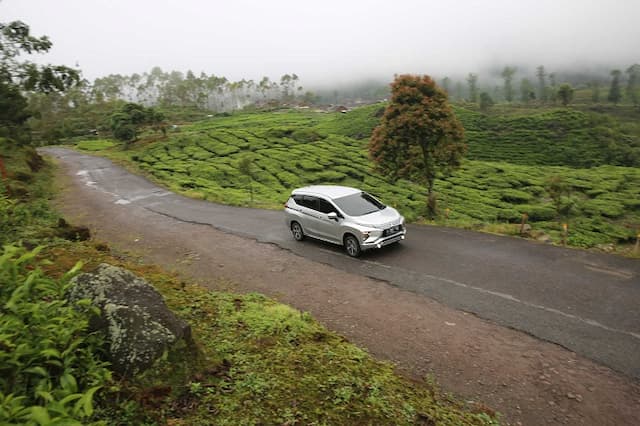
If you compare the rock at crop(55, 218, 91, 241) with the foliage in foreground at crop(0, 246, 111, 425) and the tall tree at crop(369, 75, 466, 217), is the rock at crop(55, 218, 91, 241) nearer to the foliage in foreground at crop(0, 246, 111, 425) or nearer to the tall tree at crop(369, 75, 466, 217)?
the foliage in foreground at crop(0, 246, 111, 425)

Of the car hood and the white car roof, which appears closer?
the car hood

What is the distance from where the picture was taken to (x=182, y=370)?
15.0 feet

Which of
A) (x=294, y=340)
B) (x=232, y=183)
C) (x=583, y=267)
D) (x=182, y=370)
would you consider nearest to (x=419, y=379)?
(x=294, y=340)

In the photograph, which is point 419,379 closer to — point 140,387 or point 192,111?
point 140,387

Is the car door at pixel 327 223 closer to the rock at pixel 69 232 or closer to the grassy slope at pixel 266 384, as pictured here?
the grassy slope at pixel 266 384

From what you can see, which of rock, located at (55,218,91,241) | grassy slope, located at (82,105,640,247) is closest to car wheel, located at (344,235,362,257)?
grassy slope, located at (82,105,640,247)

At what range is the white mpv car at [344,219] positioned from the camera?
11.1 metres

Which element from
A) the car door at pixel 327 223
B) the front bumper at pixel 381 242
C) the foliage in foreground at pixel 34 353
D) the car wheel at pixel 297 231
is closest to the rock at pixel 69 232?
the car wheel at pixel 297 231

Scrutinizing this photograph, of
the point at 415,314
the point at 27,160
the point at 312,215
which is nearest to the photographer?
the point at 415,314

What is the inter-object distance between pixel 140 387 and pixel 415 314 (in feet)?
16.8

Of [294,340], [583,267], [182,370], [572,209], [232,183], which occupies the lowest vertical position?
[572,209]

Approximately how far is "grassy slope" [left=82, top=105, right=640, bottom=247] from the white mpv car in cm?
508

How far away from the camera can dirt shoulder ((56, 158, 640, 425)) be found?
5129mm

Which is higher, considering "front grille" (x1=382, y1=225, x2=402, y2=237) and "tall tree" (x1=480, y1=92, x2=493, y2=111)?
"tall tree" (x1=480, y1=92, x2=493, y2=111)
